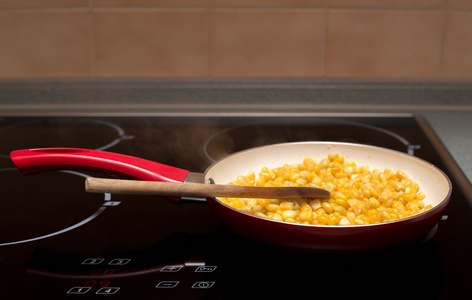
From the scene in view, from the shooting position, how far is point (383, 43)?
51.4 inches

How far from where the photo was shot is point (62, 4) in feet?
4.25

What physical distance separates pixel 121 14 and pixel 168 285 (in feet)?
3.00

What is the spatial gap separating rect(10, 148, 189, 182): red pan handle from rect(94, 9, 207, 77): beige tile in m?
0.66

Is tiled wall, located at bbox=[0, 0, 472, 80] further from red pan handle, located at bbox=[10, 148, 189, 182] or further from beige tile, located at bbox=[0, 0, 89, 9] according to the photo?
red pan handle, located at bbox=[10, 148, 189, 182]

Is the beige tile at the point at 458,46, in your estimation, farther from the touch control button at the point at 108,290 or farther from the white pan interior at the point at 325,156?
the touch control button at the point at 108,290

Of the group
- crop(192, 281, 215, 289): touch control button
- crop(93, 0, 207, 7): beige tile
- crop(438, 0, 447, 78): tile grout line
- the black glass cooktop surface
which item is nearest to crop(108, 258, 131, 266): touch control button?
the black glass cooktop surface

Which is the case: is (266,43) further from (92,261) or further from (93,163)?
(92,261)

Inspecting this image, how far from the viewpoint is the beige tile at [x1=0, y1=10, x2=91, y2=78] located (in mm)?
1309

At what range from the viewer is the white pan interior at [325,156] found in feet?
2.49

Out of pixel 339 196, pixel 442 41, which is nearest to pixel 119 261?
pixel 339 196

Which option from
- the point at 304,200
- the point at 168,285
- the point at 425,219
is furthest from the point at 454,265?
the point at 168,285

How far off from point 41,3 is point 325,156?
0.89 m

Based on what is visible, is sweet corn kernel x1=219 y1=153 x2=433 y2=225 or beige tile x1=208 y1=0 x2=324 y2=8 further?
beige tile x1=208 y1=0 x2=324 y2=8

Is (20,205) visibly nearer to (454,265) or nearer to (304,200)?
(304,200)
